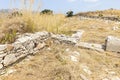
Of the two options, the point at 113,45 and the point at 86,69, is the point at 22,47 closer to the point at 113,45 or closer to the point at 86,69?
the point at 86,69

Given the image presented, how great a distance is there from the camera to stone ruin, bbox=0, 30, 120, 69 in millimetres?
5613

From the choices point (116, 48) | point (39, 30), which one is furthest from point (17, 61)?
point (116, 48)

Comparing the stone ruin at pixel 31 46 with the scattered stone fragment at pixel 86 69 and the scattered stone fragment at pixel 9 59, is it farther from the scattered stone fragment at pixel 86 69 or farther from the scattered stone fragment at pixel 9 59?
the scattered stone fragment at pixel 86 69

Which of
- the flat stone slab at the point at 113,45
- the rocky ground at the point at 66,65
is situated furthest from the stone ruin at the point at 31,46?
the rocky ground at the point at 66,65

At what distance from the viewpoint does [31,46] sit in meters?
6.54

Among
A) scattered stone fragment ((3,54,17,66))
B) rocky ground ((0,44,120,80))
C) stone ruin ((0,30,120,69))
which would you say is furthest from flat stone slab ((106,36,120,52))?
scattered stone fragment ((3,54,17,66))

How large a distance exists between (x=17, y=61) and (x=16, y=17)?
2.03 meters

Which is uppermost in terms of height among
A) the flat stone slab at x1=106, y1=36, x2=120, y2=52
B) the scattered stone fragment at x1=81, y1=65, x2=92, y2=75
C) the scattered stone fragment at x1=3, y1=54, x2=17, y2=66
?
the scattered stone fragment at x1=3, y1=54, x2=17, y2=66

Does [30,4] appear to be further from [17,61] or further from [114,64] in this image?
[114,64]

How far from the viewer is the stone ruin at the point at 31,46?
5.61m

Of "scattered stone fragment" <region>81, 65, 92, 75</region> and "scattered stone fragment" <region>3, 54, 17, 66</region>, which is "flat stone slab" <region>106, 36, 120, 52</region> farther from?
"scattered stone fragment" <region>3, 54, 17, 66</region>

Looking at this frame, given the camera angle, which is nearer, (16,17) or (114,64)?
(114,64)

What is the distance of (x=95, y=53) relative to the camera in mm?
7543

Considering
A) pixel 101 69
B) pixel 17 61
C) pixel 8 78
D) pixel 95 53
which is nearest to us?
pixel 8 78
